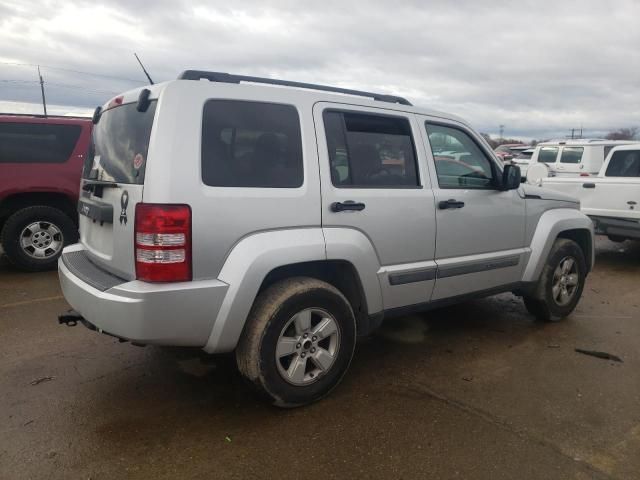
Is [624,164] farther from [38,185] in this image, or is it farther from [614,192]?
[38,185]

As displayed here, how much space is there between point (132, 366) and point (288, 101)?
7.15ft

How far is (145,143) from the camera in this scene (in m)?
2.75

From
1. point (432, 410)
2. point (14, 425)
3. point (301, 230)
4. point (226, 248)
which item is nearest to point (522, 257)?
point (432, 410)

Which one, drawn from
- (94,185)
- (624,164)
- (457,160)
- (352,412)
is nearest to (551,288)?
(457,160)

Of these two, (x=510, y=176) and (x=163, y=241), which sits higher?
(x=510, y=176)

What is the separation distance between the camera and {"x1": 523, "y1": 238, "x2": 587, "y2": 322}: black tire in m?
4.66

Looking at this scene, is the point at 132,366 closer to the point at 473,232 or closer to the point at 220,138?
the point at 220,138

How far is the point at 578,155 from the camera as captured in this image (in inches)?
497

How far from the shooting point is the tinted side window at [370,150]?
3.27 meters

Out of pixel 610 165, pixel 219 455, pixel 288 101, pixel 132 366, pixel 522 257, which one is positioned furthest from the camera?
pixel 610 165

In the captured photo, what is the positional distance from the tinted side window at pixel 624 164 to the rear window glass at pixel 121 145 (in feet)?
25.2

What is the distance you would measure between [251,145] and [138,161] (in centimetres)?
61

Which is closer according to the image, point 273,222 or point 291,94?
point 273,222

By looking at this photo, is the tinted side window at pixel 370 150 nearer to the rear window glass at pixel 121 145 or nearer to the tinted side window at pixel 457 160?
the tinted side window at pixel 457 160
